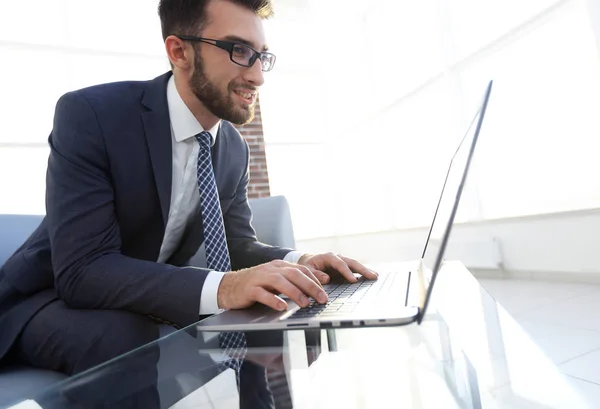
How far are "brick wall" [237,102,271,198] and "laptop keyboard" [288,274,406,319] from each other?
12.8 feet

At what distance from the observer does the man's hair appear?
4.46 feet

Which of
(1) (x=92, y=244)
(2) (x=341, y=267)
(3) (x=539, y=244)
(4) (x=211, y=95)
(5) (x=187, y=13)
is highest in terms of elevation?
(5) (x=187, y=13)

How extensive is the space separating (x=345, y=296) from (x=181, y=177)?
65 centimetres

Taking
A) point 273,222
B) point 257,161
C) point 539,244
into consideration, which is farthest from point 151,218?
point 257,161

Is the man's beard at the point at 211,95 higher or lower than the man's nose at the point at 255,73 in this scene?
lower

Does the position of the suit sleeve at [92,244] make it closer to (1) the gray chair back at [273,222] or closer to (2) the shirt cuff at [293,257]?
(2) the shirt cuff at [293,257]

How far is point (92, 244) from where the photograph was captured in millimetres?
968

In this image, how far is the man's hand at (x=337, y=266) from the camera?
1.02 meters

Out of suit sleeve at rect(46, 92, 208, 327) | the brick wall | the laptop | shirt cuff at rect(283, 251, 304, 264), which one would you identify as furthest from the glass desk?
the brick wall

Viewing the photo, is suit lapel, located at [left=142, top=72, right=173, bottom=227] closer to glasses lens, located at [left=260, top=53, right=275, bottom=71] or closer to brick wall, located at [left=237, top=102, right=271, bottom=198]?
glasses lens, located at [left=260, top=53, right=275, bottom=71]

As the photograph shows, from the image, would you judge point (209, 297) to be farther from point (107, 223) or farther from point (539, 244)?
point (539, 244)

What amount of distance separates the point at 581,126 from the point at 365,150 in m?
3.08

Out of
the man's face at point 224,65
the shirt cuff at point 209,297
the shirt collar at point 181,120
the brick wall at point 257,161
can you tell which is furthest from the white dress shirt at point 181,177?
the brick wall at point 257,161

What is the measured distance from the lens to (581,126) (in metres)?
2.75
